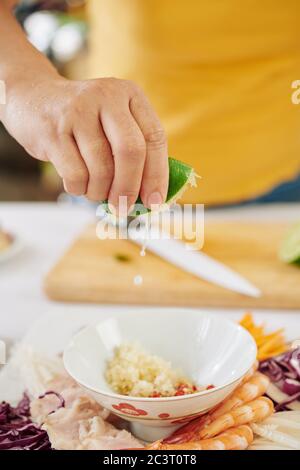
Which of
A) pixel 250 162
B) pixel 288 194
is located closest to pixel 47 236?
pixel 250 162

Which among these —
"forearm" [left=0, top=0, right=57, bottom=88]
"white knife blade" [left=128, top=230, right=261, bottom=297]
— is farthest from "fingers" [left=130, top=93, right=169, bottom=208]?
"white knife blade" [left=128, top=230, right=261, bottom=297]

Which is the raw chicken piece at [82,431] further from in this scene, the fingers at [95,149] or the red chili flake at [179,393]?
the fingers at [95,149]

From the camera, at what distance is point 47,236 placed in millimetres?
1701

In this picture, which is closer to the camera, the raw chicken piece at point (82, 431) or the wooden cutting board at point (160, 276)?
the raw chicken piece at point (82, 431)

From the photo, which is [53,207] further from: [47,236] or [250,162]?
[250,162]

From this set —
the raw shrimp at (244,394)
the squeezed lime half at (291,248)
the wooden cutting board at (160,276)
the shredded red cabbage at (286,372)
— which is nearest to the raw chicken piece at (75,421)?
the raw shrimp at (244,394)

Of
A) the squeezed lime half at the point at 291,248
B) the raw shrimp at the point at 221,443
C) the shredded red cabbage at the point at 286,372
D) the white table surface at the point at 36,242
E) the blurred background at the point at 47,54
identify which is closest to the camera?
the raw shrimp at the point at 221,443

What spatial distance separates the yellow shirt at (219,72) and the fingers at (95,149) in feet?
2.93

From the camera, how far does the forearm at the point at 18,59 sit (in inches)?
36.6

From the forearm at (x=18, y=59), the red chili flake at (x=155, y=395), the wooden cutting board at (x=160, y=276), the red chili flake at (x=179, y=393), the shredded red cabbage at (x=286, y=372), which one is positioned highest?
the forearm at (x=18, y=59)

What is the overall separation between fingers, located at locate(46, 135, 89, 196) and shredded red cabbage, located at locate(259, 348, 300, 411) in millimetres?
373

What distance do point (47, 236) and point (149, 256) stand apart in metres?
0.34

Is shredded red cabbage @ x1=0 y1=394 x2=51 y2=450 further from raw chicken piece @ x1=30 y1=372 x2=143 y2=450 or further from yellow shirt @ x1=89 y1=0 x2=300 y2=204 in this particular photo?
yellow shirt @ x1=89 y1=0 x2=300 y2=204

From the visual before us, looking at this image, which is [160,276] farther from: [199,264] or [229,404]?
[229,404]
